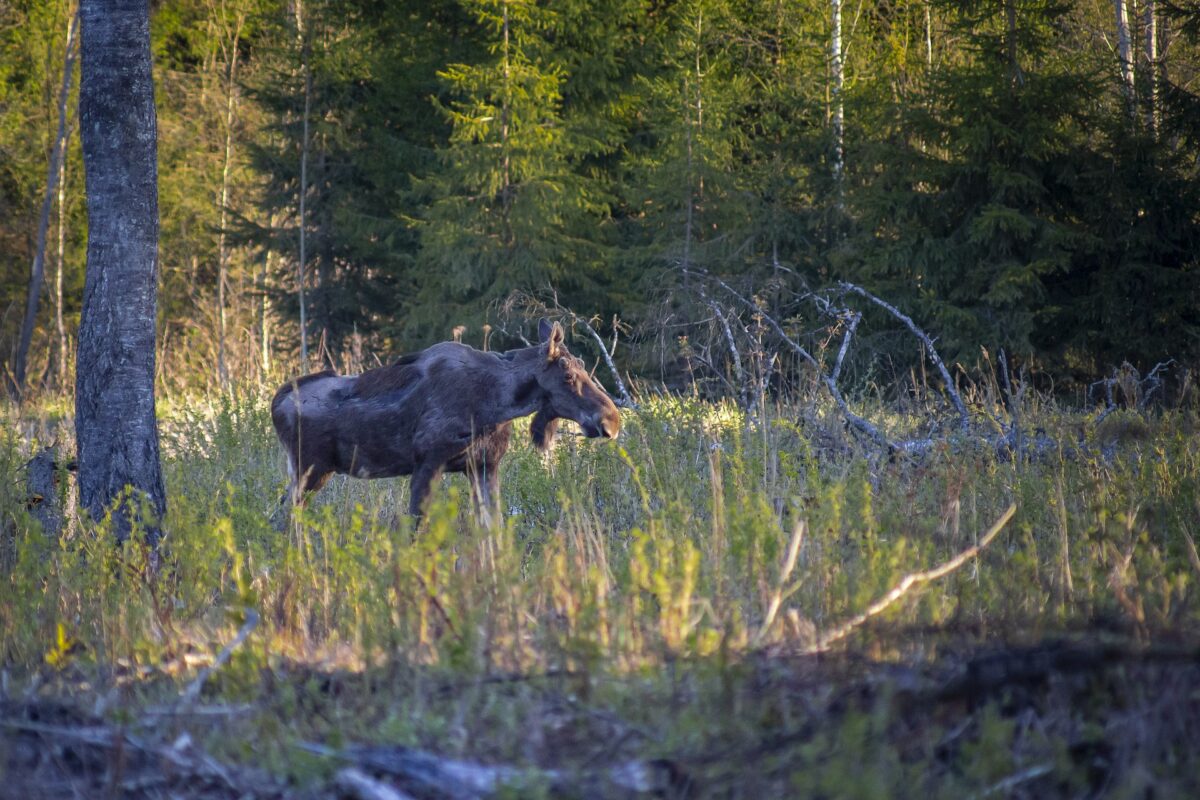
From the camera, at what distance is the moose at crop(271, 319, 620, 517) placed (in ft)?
22.7

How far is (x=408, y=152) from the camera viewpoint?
76.5 feet

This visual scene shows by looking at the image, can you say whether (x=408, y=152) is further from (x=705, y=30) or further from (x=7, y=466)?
(x=7, y=466)

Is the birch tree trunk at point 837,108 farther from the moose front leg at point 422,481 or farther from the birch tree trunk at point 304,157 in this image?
the moose front leg at point 422,481

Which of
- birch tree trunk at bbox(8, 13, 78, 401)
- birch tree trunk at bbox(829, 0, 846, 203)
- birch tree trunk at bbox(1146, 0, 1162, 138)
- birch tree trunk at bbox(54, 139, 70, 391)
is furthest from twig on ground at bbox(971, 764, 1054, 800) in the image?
birch tree trunk at bbox(54, 139, 70, 391)

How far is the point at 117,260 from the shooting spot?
6250 millimetres

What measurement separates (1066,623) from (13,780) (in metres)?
3.49

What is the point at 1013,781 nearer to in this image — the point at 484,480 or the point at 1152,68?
the point at 484,480

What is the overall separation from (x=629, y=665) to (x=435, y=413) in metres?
3.68

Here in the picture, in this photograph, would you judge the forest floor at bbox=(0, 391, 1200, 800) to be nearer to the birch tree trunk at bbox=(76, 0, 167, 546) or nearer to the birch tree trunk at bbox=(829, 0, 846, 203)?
the birch tree trunk at bbox=(76, 0, 167, 546)

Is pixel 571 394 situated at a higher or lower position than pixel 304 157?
lower

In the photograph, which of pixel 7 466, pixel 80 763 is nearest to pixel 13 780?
pixel 80 763

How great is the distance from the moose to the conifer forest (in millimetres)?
30

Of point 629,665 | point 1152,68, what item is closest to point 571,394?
point 629,665

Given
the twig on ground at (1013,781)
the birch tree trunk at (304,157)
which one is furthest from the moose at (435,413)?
the birch tree trunk at (304,157)
